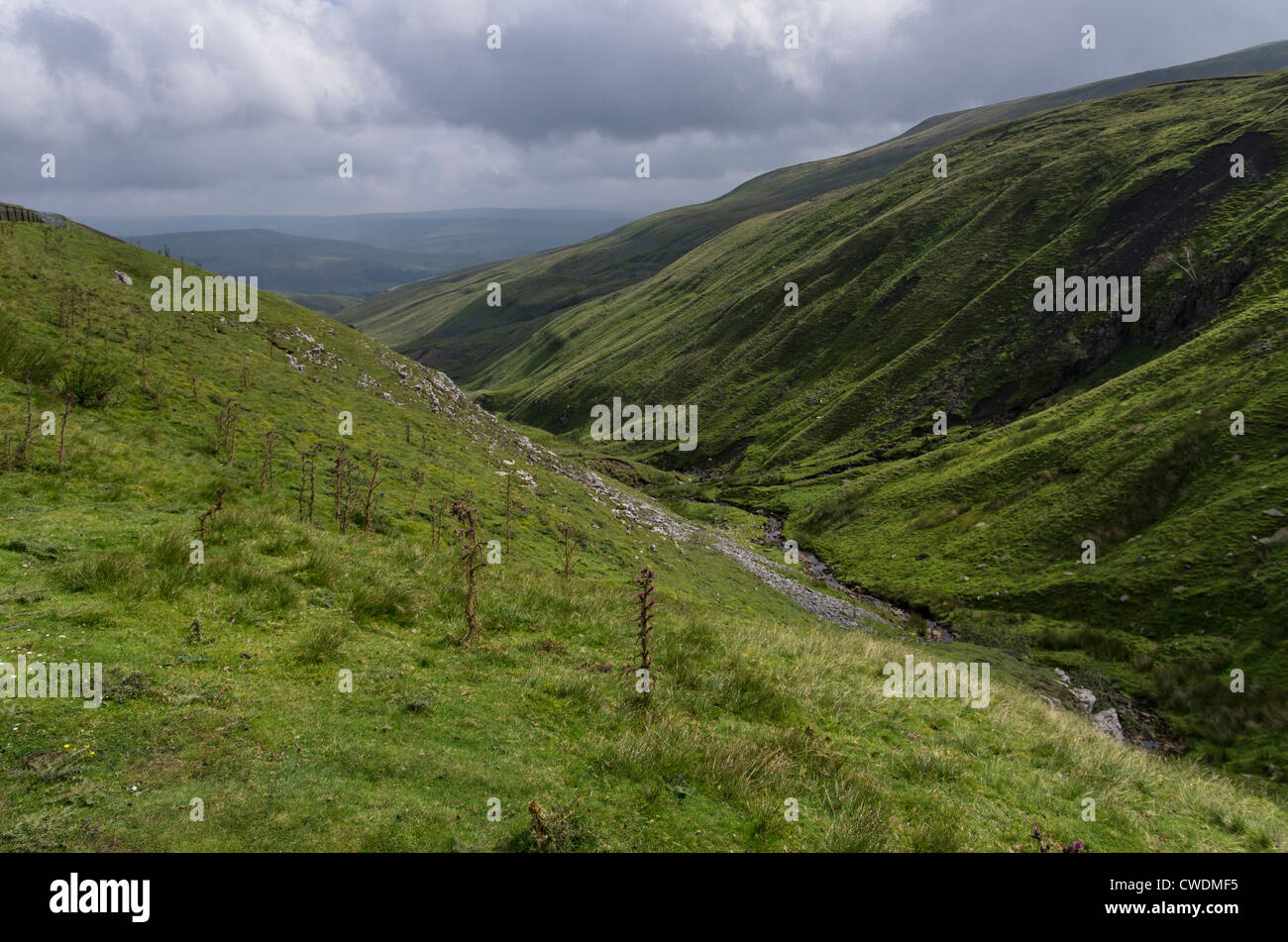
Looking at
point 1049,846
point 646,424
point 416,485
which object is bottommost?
point 1049,846

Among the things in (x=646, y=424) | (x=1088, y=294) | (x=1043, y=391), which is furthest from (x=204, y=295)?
(x=1088, y=294)

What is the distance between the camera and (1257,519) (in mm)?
43531

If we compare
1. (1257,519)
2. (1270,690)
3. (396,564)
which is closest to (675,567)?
(396,564)

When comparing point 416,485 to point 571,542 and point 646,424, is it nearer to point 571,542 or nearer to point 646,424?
point 571,542

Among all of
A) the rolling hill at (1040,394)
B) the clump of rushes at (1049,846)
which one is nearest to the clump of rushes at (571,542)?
the clump of rushes at (1049,846)

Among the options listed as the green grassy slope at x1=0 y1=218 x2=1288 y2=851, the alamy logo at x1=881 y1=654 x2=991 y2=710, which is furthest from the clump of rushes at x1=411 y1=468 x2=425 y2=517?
the alamy logo at x1=881 y1=654 x2=991 y2=710

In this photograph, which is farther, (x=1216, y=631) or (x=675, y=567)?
(x=675, y=567)

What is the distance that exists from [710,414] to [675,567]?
91.8 m
